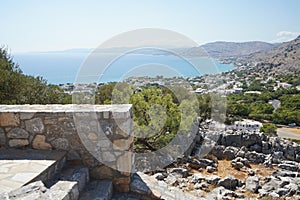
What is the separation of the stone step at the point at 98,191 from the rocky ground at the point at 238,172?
1.34 m

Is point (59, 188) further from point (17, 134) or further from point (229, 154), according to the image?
point (229, 154)

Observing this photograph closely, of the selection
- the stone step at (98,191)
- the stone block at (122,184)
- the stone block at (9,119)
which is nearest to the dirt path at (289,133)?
the stone block at (122,184)

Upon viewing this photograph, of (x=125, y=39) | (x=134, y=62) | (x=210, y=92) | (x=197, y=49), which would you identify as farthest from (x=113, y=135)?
(x=210, y=92)

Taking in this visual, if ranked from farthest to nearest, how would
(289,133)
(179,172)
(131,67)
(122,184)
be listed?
(289,133), (131,67), (179,172), (122,184)

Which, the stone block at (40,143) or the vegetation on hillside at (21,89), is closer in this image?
the stone block at (40,143)

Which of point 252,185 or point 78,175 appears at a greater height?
point 78,175

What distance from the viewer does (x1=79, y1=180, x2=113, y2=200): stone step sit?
8.97 ft

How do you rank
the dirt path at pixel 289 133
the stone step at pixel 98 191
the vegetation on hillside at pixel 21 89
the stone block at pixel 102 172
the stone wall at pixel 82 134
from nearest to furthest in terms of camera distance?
the stone step at pixel 98 191 < the stone wall at pixel 82 134 < the stone block at pixel 102 172 < the vegetation on hillside at pixel 21 89 < the dirt path at pixel 289 133

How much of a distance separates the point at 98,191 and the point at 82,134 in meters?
0.71

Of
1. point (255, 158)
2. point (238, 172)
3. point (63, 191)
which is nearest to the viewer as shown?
point (63, 191)

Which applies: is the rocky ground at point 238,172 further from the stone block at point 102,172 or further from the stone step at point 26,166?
the stone step at point 26,166

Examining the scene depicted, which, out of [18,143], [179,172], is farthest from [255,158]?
[18,143]

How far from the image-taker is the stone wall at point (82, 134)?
304 cm

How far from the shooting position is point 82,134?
122 inches
